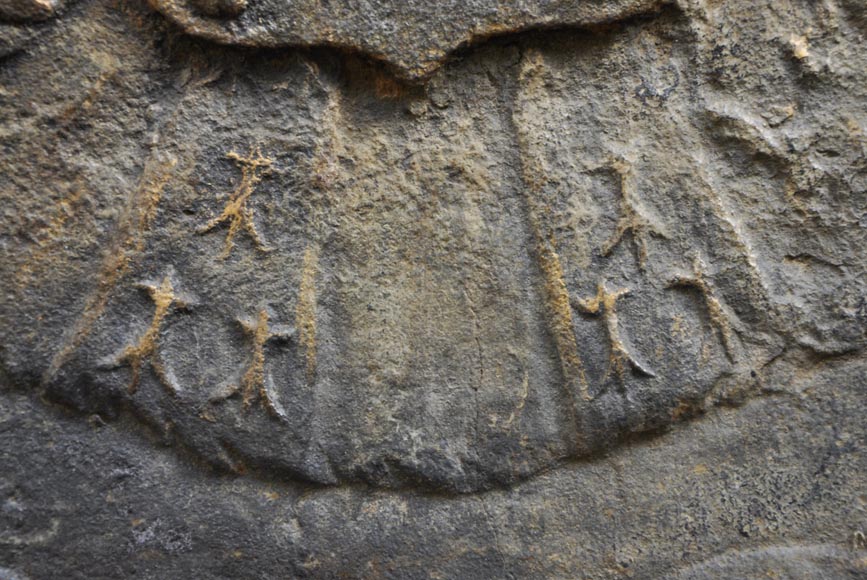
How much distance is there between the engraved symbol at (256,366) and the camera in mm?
1135

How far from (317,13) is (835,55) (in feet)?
→ 2.57

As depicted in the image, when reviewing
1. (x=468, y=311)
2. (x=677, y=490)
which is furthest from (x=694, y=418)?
(x=468, y=311)

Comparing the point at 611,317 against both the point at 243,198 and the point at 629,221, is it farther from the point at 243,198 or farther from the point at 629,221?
the point at 243,198

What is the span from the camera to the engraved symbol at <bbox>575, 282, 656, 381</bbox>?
46.4 inches

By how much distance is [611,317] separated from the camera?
118 cm

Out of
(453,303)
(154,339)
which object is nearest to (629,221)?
(453,303)

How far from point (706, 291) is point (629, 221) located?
16 cm

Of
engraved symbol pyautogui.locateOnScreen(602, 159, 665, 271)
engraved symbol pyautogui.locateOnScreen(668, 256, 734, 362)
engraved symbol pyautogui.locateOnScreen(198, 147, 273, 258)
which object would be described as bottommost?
engraved symbol pyautogui.locateOnScreen(198, 147, 273, 258)

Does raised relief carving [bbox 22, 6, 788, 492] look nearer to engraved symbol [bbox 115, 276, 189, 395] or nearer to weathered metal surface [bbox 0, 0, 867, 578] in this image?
weathered metal surface [bbox 0, 0, 867, 578]

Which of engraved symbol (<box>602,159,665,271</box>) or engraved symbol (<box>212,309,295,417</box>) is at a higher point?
engraved symbol (<box>602,159,665,271</box>)

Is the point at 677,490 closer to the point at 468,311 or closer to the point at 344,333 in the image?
the point at 468,311

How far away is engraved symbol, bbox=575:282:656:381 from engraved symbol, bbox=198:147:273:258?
505 millimetres

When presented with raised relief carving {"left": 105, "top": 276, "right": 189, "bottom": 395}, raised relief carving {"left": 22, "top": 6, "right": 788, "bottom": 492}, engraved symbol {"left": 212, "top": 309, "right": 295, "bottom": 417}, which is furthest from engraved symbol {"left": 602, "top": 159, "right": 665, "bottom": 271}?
raised relief carving {"left": 105, "top": 276, "right": 189, "bottom": 395}

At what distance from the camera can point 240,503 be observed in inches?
45.8
